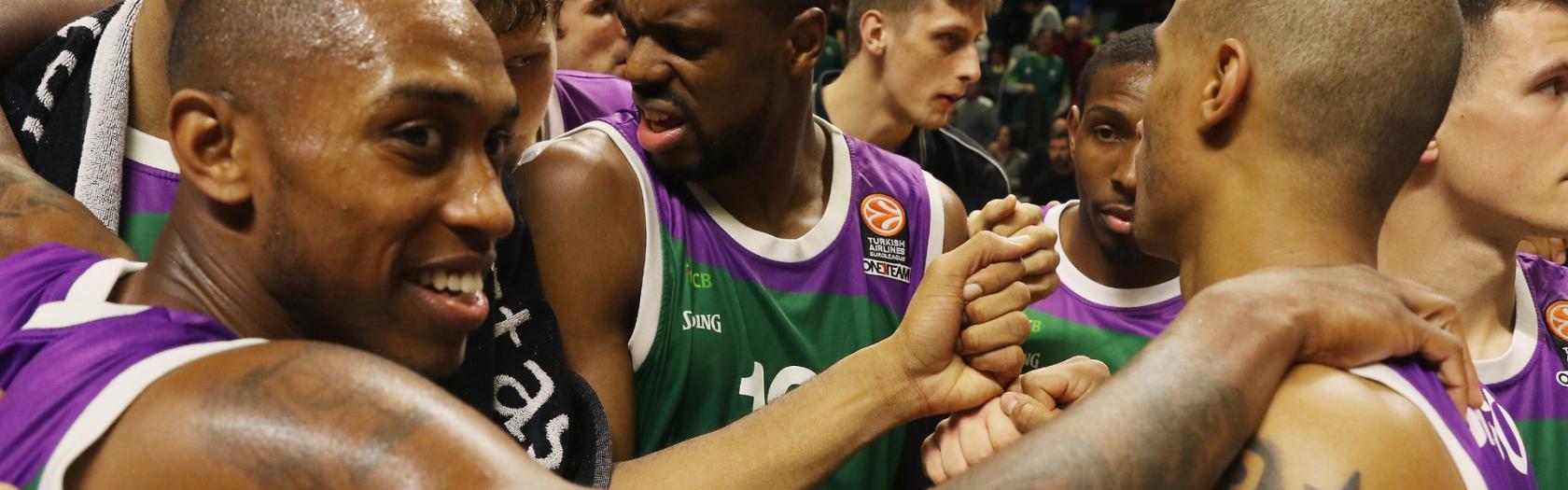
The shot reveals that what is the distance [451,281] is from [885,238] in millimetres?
1336

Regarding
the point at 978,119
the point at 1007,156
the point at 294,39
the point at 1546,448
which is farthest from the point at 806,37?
the point at 978,119

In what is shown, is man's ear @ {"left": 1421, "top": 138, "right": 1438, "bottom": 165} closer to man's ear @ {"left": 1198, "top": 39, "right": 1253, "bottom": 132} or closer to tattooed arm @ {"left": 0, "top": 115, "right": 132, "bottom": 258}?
man's ear @ {"left": 1198, "top": 39, "right": 1253, "bottom": 132}

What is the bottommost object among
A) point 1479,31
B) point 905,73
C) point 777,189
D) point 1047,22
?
point 1047,22

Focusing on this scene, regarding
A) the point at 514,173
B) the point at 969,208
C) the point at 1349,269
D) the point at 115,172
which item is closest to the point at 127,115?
the point at 115,172

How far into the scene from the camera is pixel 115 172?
2.29 metres

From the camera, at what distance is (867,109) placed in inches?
227

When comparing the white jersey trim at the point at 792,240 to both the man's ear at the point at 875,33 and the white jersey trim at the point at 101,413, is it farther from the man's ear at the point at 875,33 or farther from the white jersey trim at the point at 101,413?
the man's ear at the point at 875,33

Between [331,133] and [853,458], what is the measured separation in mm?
1398

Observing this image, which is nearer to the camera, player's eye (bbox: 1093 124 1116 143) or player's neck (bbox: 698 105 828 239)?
player's neck (bbox: 698 105 828 239)

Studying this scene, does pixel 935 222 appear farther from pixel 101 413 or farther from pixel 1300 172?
pixel 101 413

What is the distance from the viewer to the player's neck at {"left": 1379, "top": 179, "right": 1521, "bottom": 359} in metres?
3.00

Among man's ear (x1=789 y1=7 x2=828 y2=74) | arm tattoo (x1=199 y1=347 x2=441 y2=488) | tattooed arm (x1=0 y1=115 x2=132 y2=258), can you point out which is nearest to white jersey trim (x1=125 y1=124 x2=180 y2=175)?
tattooed arm (x1=0 y1=115 x2=132 y2=258)

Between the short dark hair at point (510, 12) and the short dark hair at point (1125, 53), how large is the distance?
5.24ft

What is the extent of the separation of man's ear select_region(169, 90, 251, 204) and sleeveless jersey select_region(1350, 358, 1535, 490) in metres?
1.49
